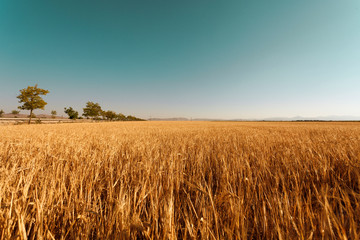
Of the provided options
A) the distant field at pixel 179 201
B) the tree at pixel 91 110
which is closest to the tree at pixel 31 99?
the tree at pixel 91 110

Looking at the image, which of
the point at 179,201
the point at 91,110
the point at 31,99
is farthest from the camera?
the point at 91,110

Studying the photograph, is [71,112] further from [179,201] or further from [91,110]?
[179,201]

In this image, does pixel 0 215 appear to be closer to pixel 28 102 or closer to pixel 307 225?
pixel 307 225

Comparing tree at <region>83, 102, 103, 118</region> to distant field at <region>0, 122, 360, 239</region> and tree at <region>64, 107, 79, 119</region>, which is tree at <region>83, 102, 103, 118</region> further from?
distant field at <region>0, 122, 360, 239</region>

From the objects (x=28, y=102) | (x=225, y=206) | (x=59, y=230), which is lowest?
(x=59, y=230)

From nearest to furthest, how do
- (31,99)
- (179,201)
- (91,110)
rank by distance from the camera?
(179,201) < (31,99) < (91,110)

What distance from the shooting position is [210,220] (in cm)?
95

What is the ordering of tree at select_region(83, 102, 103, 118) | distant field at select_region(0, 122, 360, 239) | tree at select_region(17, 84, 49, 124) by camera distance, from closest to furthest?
distant field at select_region(0, 122, 360, 239)
tree at select_region(17, 84, 49, 124)
tree at select_region(83, 102, 103, 118)

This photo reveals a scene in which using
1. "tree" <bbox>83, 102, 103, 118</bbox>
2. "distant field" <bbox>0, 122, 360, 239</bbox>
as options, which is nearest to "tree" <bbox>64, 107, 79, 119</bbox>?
"tree" <bbox>83, 102, 103, 118</bbox>

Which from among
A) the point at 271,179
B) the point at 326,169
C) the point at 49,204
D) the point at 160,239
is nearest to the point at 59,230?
the point at 49,204

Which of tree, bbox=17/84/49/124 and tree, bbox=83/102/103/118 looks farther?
tree, bbox=83/102/103/118

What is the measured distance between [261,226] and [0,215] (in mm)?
1778

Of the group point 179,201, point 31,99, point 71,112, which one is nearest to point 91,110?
point 71,112

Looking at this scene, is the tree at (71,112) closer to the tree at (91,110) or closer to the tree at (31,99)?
the tree at (91,110)
